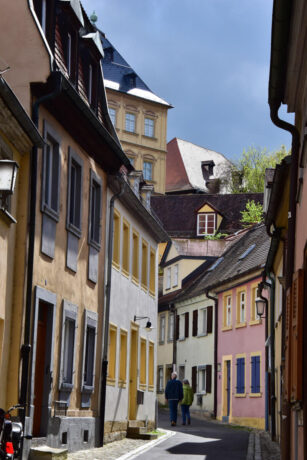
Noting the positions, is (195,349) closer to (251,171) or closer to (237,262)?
(237,262)

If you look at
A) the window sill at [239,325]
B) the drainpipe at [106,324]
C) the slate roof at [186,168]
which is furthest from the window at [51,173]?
the slate roof at [186,168]

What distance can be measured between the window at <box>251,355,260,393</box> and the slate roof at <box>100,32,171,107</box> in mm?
43331

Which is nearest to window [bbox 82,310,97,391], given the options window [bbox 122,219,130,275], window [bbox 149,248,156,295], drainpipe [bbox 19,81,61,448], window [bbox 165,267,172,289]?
window [bbox 122,219,130,275]

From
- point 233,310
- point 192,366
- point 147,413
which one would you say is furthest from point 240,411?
point 147,413

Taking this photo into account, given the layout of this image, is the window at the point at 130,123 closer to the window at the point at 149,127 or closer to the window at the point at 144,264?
the window at the point at 149,127

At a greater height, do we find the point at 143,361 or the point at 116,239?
the point at 116,239

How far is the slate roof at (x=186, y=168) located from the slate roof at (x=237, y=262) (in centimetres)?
3626

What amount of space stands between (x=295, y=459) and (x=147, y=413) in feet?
53.2

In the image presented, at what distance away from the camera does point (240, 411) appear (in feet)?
128

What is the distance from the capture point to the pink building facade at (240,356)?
37.2 metres

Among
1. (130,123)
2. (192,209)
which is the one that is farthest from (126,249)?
(130,123)

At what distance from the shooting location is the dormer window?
2653 inches

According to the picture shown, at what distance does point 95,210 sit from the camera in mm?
21016

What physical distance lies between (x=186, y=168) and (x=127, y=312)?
6461cm
